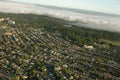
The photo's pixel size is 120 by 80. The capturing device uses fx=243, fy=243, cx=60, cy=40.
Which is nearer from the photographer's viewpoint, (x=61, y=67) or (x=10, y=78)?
(x=10, y=78)

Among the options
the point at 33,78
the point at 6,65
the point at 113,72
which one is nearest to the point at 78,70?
the point at 113,72

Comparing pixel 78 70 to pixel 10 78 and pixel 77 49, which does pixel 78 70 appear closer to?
pixel 10 78

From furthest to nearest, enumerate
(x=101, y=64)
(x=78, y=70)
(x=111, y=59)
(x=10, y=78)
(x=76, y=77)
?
(x=111, y=59) → (x=101, y=64) → (x=78, y=70) → (x=76, y=77) → (x=10, y=78)

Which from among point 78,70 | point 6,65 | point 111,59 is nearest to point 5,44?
point 6,65

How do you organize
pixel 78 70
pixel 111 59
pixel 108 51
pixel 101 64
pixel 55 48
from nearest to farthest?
pixel 78 70 < pixel 101 64 < pixel 111 59 < pixel 55 48 < pixel 108 51

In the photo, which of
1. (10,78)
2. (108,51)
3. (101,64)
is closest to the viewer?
(10,78)

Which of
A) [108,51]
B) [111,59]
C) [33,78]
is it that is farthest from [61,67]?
[108,51]

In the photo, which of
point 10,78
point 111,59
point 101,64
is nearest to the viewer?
point 10,78

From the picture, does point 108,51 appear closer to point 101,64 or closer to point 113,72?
point 101,64

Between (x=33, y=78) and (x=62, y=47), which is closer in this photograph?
(x=33, y=78)
